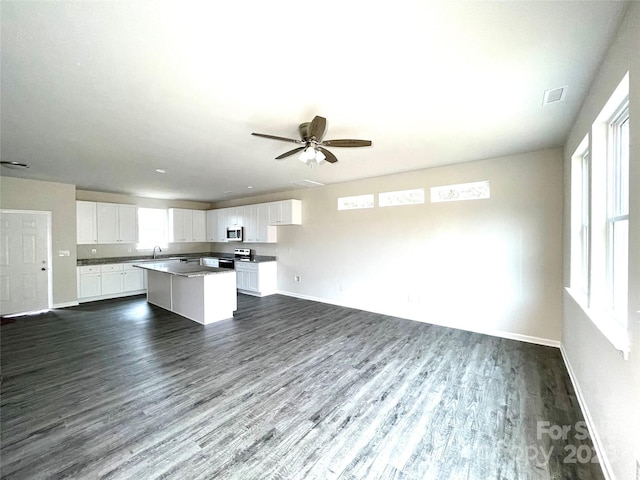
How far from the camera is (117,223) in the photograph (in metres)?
6.46

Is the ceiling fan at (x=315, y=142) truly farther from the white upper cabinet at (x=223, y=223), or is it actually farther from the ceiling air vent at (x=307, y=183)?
the white upper cabinet at (x=223, y=223)

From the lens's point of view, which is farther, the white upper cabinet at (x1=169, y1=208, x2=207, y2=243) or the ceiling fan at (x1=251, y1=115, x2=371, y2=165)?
the white upper cabinet at (x1=169, y1=208, x2=207, y2=243)

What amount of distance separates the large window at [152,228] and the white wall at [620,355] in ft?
28.2

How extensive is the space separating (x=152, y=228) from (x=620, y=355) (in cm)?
877

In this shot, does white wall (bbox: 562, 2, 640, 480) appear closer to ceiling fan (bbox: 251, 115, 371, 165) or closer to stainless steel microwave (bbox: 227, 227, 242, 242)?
ceiling fan (bbox: 251, 115, 371, 165)

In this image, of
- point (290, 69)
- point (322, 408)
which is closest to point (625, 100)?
point (290, 69)

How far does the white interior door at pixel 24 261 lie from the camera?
15.5ft

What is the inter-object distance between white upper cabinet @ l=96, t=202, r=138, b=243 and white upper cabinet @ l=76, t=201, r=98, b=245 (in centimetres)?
8

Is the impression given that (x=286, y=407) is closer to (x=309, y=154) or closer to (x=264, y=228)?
(x=309, y=154)

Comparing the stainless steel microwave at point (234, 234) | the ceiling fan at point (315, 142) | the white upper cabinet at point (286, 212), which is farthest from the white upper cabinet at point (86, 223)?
the ceiling fan at point (315, 142)

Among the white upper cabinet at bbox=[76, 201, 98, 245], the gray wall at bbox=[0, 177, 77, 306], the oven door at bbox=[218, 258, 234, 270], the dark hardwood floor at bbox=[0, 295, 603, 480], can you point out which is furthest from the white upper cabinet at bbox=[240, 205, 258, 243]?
the gray wall at bbox=[0, 177, 77, 306]

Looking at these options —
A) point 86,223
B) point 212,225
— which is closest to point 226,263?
point 212,225

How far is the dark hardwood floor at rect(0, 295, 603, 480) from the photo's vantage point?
167cm

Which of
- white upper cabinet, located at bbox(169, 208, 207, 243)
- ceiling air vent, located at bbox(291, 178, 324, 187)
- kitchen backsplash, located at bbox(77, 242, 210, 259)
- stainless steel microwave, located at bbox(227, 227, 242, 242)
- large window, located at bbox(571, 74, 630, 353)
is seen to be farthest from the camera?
white upper cabinet, located at bbox(169, 208, 207, 243)
